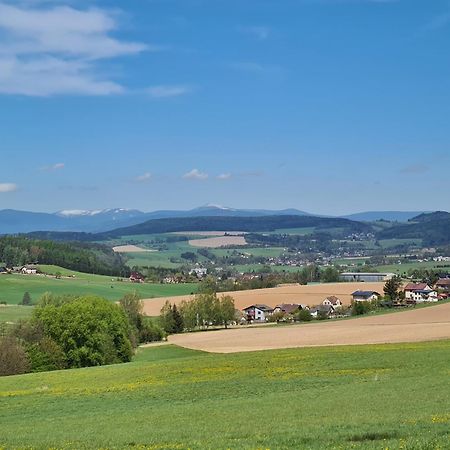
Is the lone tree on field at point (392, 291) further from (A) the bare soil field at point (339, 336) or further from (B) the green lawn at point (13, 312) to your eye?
(B) the green lawn at point (13, 312)

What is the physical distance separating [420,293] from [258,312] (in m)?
37.8

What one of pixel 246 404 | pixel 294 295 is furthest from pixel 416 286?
pixel 246 404

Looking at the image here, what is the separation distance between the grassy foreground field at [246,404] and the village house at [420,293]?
100775 mm

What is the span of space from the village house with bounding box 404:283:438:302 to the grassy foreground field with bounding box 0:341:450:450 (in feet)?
331

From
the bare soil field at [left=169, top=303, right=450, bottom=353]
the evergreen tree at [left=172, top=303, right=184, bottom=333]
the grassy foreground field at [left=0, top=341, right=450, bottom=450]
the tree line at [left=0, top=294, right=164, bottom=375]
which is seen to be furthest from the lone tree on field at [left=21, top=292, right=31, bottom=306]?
the grassy foreground field at [left=0, top=341, right=450, bottom=450]

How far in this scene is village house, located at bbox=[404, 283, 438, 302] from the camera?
5679 inches

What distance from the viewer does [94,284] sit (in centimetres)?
16425

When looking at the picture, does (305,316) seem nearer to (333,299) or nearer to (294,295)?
(333,299)

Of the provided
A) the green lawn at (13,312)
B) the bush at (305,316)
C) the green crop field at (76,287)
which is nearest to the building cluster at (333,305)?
the bush at (305,316)

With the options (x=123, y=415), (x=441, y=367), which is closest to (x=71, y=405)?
(x=123, y=415)

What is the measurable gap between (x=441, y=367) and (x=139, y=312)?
65.8m

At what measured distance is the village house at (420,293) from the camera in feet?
473

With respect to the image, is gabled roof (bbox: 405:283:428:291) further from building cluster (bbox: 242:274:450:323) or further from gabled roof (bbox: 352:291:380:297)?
gabled roof (bbox: 352:291:380:297)

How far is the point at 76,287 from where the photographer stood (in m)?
154
